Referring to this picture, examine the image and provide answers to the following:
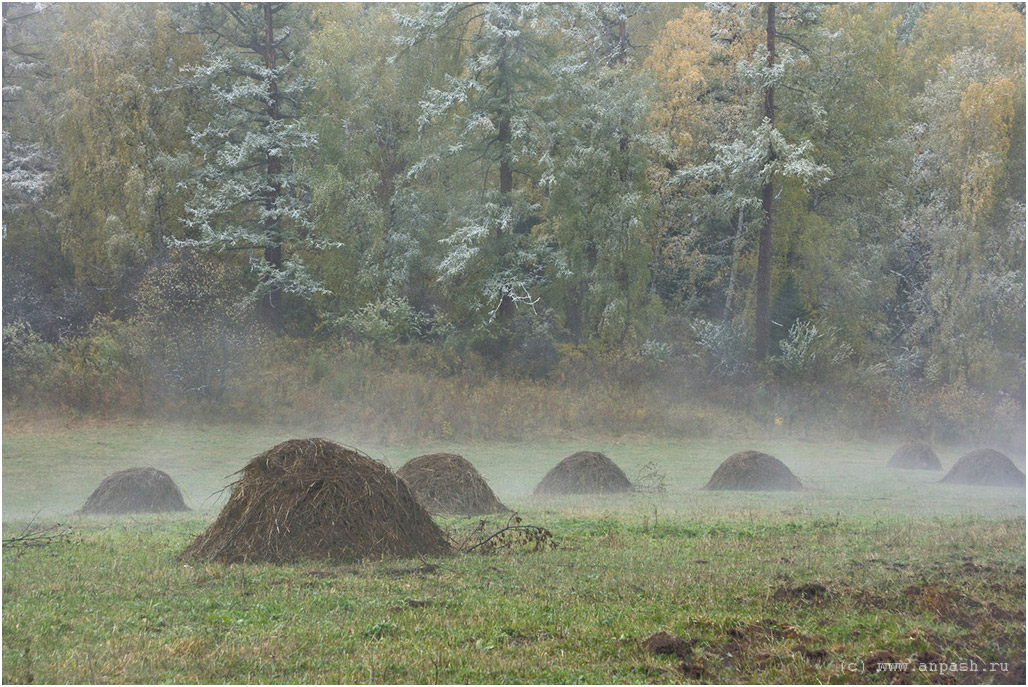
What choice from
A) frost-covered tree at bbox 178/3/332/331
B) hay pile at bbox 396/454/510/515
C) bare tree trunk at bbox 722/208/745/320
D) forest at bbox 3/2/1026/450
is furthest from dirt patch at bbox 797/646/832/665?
bare tree trunk at bbox 722/208/745/320

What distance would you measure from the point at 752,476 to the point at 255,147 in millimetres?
25933

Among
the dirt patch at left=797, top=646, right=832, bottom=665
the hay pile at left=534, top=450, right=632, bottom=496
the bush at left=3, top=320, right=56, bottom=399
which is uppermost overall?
the bush at left=3, top=320, right=56, bottom=399

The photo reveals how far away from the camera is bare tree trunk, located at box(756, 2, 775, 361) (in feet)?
132

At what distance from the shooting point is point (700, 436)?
→ 1395 inches

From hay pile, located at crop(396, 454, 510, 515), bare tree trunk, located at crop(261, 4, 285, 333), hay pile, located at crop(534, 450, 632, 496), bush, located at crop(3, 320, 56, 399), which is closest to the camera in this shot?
hay pile, located at crop(396, 454, 510, 515)

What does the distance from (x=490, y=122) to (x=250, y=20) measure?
1158cm

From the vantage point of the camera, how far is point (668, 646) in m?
8.05

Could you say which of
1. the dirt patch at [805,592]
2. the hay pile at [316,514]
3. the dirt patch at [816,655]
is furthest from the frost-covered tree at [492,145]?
the dirt patch at [816,655]

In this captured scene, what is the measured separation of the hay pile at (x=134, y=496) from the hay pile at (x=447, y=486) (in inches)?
199

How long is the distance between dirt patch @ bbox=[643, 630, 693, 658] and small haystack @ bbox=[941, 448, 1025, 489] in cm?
1986

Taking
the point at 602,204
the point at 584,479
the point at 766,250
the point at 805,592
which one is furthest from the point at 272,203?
the point at 805,592

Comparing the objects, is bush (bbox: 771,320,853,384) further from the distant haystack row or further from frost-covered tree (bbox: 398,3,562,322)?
the distant haystack row

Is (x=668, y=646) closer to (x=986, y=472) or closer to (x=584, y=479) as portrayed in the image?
(x=584, y=479)

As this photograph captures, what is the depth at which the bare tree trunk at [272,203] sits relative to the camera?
41.1 metres
